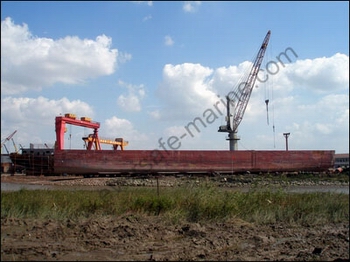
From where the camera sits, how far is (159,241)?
8.32 m

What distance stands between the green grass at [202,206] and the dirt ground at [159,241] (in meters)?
0.67

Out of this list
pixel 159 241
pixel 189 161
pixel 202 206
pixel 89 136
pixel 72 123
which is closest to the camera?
pixel 159 241

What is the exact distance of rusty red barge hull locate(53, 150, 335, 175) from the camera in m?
42.7

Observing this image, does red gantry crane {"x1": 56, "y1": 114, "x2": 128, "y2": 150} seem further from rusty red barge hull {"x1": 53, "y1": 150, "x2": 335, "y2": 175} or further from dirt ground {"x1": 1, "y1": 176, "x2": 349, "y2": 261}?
dirt ground {"x1": 1, "y1": 176, "x2": 349, "y2": 261}

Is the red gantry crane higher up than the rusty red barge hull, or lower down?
higher up

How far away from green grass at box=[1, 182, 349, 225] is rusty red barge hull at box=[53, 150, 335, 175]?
30.2m

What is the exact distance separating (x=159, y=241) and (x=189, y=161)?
124ft

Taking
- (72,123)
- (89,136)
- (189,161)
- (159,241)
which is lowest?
(159,241)

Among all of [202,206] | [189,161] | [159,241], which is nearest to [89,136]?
[189,161]

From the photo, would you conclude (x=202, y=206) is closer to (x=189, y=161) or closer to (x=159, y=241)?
(x=159, y=241)

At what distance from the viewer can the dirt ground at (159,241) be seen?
702cm

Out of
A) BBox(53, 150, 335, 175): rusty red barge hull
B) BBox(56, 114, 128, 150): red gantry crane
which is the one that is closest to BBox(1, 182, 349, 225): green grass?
BBox(53, 150, 335, 175): rusty red barge hull

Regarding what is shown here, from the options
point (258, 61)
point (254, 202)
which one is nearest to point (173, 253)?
point (254, 202)

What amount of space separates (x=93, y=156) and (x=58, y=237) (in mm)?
36165
